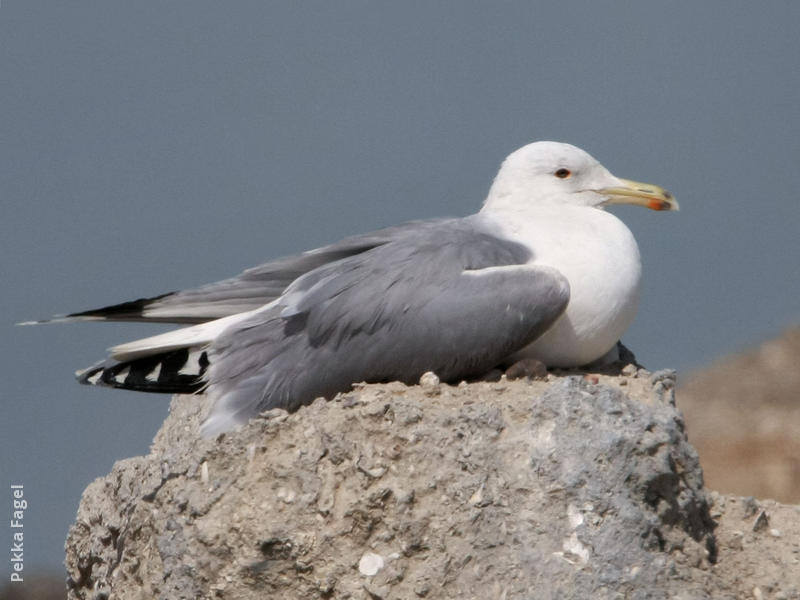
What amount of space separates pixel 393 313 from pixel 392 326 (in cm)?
5

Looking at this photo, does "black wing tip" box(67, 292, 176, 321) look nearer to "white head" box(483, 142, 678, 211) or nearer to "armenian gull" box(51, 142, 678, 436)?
"armenian gull" box(51, 142, 678, 436)

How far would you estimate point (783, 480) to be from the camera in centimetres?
1155

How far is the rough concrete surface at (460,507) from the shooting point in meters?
4.58

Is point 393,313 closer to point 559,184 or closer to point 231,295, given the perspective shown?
point 231,295

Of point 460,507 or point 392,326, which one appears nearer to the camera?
point 460,507

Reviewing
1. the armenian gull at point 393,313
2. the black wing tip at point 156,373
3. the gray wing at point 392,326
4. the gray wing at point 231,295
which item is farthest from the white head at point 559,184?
the black wing tip at point 156,373

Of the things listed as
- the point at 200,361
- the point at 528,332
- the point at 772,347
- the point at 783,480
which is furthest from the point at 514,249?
the point at 772,347

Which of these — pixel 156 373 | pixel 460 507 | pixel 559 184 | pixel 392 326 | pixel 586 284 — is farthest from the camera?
pixel 559 184

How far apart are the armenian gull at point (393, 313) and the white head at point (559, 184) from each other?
15 centimetres

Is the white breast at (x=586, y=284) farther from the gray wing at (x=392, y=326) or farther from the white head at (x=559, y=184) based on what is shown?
the white head at (x=559, y=184)

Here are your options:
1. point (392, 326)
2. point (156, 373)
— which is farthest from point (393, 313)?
point (156, 373)

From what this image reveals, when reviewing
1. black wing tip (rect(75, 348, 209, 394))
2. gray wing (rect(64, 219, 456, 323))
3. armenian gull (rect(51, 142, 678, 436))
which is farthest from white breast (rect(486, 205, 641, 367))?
black wing tip (rect(75, 348, 209, 394))

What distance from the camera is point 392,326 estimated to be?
17.4 ft

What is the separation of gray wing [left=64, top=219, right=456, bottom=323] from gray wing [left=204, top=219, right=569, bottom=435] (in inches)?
11.2
